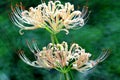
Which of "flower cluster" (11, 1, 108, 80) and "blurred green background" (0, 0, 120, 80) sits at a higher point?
"blurred green background" (0, 0, 120, 80)

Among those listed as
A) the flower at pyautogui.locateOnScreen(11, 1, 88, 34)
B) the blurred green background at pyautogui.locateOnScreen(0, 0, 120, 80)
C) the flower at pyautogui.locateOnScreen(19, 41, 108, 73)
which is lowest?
the flower at pyautogui.locateOnScreen(19, 41, 108, 73)

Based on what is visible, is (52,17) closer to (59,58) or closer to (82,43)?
(59,58)

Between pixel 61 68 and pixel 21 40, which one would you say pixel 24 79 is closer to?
pixel 21 40

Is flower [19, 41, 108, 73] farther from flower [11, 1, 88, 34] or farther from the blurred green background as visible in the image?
the blurred green background

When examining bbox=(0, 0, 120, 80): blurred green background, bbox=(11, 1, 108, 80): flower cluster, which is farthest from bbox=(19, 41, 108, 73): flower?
bbox=(0, 0, 120, 80): blurred green background

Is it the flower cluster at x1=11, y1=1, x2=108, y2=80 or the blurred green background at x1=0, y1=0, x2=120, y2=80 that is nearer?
the flower cluster at x1=11, y1=1, x2=108, y2=80

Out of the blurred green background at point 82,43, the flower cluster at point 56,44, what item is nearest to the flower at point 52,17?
the flower cluster at point 56,44

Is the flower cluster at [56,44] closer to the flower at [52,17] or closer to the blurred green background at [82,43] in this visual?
the flower at [52,17]

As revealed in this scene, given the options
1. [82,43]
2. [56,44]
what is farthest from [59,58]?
[82,43]
